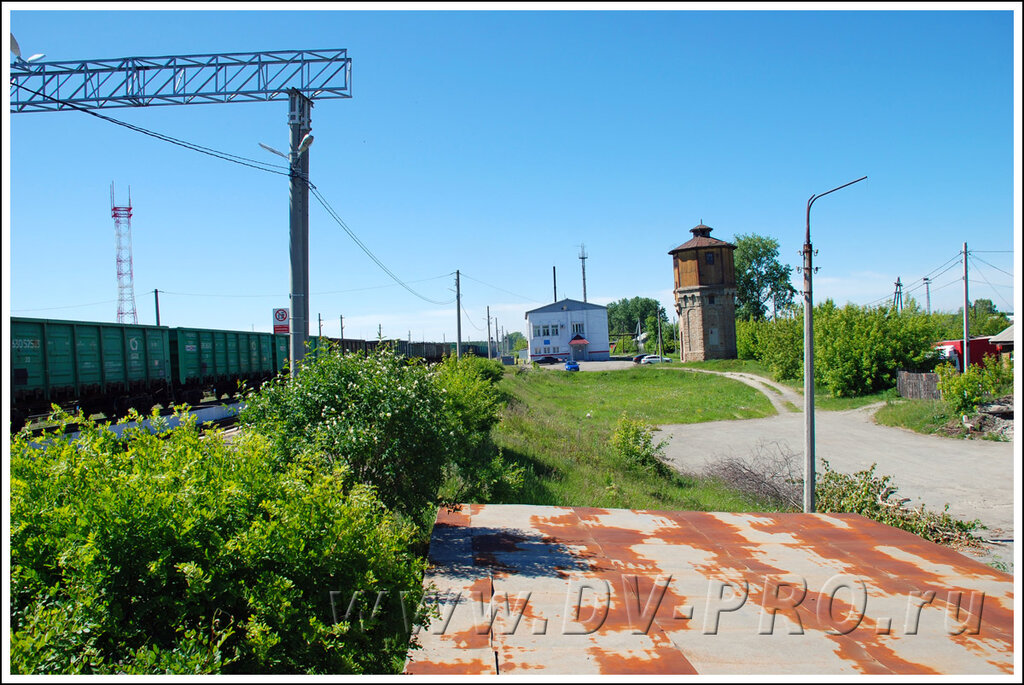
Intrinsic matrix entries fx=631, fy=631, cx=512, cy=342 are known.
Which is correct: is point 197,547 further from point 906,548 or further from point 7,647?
point 906,548

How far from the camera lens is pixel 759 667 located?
12.8 feet

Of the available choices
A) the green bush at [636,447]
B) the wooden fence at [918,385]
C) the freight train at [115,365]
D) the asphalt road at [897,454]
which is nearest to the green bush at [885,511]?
the asphalt road at [897,454]

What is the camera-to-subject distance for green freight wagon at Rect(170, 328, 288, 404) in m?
20.6

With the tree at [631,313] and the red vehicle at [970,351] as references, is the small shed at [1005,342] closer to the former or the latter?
the red vehicle at [970,351]

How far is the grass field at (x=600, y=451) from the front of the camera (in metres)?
12.4

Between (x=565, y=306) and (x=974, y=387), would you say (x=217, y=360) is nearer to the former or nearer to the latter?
(x=974, y=387)

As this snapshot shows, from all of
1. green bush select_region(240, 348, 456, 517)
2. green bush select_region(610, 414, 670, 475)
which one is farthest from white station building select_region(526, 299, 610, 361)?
green bush select_region(240, 348, 456, 517)

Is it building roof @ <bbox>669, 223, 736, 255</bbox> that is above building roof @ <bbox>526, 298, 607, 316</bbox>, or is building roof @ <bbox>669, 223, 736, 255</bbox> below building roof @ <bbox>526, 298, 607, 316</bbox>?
above

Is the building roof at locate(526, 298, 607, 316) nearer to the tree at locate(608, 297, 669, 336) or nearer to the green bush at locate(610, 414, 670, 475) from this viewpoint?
the tree at locate(608, 297, 669, 336)

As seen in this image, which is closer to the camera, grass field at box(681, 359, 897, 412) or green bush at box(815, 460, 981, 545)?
green bush at box(815, 460, 981, 545)

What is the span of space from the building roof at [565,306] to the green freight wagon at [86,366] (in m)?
59.8

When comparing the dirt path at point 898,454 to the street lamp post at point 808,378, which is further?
the dirt path at point 898,454

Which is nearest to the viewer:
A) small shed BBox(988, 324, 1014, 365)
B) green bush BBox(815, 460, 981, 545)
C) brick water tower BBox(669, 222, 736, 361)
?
green bush BBox(815, 460, 981, 545)

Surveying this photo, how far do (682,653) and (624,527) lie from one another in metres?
3.62
